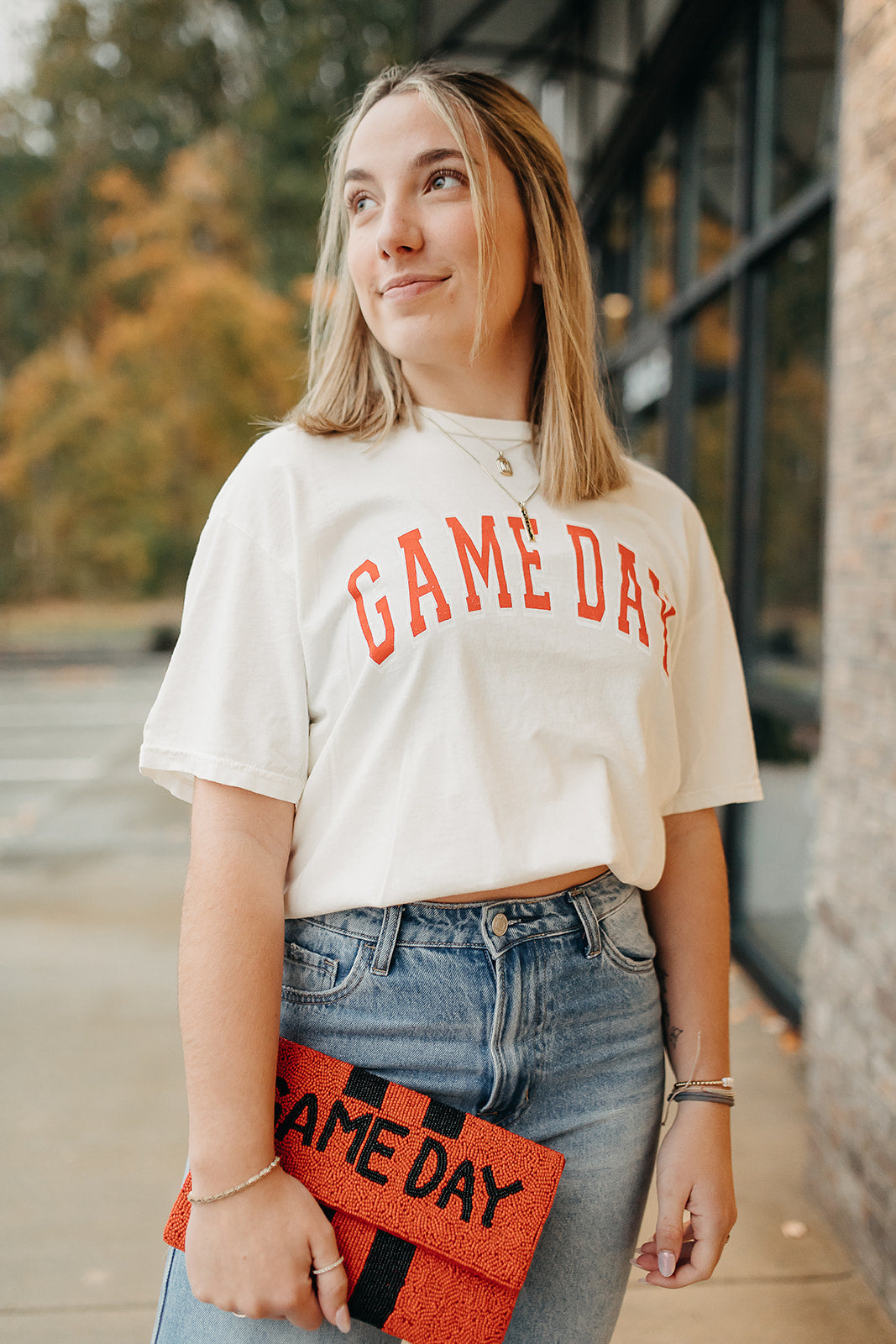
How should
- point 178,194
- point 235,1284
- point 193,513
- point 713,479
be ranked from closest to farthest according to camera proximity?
point 235,1284 < point 713,479 < point 178,194 < point 193,513

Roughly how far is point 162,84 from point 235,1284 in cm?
1857

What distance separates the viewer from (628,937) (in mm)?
1202

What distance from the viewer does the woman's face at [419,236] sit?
116 centimetres

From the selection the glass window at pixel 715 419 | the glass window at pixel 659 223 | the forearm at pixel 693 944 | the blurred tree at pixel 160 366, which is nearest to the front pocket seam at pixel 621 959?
the forearm at pixel 693 944

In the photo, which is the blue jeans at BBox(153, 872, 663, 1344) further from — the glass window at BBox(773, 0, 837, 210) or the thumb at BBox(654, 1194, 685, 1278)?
the glass window at BBox(773, 0, 837, 210)

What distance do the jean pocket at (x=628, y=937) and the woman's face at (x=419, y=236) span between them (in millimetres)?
670

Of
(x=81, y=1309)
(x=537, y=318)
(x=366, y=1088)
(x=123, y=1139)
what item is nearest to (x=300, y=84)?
(x=123, y=1139)

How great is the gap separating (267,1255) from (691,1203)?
0.51m

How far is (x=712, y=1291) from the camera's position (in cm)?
241

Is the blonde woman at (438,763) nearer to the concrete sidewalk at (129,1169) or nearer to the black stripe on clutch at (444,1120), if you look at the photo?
the black stripe on clutch at (444,1120)

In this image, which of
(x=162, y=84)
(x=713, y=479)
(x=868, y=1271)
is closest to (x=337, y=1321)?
(x=868, y=1271)

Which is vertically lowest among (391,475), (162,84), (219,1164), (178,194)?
(219,1164)

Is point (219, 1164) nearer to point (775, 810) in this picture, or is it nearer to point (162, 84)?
point (775, 810)

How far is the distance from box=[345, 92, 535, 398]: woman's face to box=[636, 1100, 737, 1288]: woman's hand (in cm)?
96
